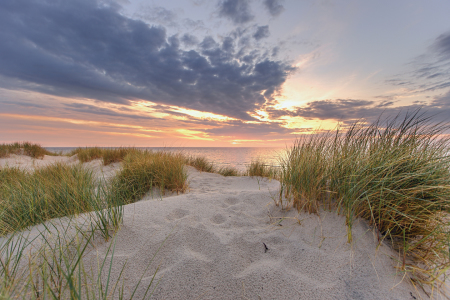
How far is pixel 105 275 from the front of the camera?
1.39m

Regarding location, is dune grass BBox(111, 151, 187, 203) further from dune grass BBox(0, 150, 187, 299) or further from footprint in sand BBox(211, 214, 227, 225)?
footprint in sand BBox(211, 214, 227, 225)

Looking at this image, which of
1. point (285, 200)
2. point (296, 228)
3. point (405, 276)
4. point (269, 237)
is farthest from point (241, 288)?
point (285, 200)

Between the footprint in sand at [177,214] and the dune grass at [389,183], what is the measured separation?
1287 mm

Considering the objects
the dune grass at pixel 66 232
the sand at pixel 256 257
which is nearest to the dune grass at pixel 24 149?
the dune grass at pixel 66 232

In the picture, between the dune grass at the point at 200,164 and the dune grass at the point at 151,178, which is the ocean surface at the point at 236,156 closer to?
the dune grass at the point at 200,164

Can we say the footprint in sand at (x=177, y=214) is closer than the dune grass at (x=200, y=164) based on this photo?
Yes

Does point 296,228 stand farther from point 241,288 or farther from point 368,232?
point 241,288

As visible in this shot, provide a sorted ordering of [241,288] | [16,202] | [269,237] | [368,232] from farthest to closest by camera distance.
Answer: [16,202]
[269,237]
[368,232]
[241,288]

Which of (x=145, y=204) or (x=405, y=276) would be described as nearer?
(x=405, y=276)

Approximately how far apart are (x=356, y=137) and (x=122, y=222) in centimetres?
279

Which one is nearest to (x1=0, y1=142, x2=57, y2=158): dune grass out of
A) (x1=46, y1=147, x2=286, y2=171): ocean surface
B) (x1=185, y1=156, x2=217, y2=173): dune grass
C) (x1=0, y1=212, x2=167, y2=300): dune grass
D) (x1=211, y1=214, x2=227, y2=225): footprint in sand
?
(x1=46, y1=147, x2=286, y2=171): ocean surface

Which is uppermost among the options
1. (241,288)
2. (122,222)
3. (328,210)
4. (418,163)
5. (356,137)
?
(356,137)

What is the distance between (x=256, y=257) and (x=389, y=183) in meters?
1.32

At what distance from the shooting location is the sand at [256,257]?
1306 mm
